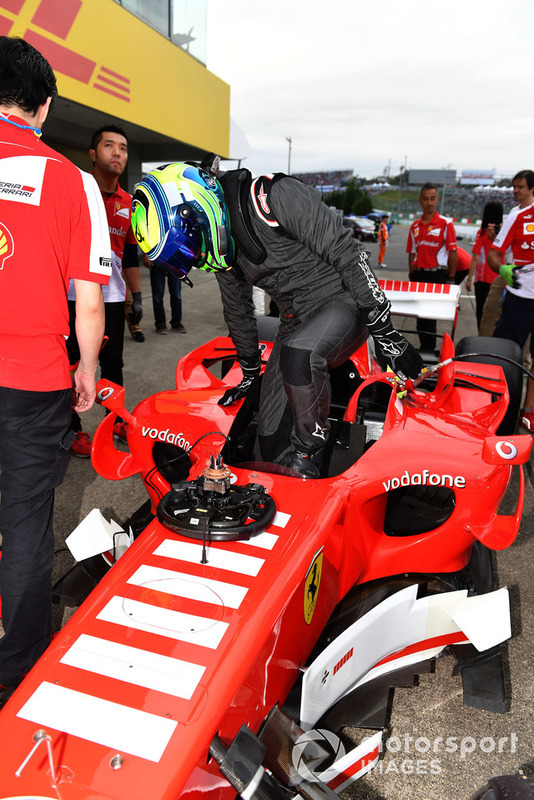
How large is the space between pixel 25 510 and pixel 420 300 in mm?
3693

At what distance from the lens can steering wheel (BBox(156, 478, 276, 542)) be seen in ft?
5.59

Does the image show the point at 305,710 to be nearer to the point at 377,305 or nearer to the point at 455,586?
the point at 455,586

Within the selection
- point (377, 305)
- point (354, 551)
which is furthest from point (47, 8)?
point (354, 551)

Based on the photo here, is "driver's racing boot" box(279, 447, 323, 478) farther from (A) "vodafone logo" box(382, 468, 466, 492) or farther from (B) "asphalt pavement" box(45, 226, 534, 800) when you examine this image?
(B) "asphalt pavement" box(45, 226, 534, 800)

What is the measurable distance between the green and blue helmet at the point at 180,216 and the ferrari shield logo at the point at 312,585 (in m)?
1.22

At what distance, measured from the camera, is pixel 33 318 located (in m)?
1.74

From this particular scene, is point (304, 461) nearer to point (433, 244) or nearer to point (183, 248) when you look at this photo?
point (183, 248)

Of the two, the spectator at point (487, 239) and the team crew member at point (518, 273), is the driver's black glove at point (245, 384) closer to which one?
the team crew member at point (518, 273)

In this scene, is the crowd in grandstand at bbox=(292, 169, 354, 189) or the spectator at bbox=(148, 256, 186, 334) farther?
the crowd in grandstand at bbox=(292, 169, 354, 189)

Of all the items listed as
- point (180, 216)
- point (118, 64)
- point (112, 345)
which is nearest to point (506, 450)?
point (180, 216)

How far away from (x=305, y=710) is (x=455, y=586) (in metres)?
1.02

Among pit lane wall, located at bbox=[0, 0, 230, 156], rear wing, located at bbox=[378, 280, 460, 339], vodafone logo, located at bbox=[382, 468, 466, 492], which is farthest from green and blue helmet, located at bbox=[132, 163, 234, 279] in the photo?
pit lane wall, located at bbox=[0, 0, 230, 156]

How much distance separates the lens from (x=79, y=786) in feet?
3.62

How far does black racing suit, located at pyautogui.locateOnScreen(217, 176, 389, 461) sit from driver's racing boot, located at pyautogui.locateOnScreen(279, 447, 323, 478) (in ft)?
0.09
